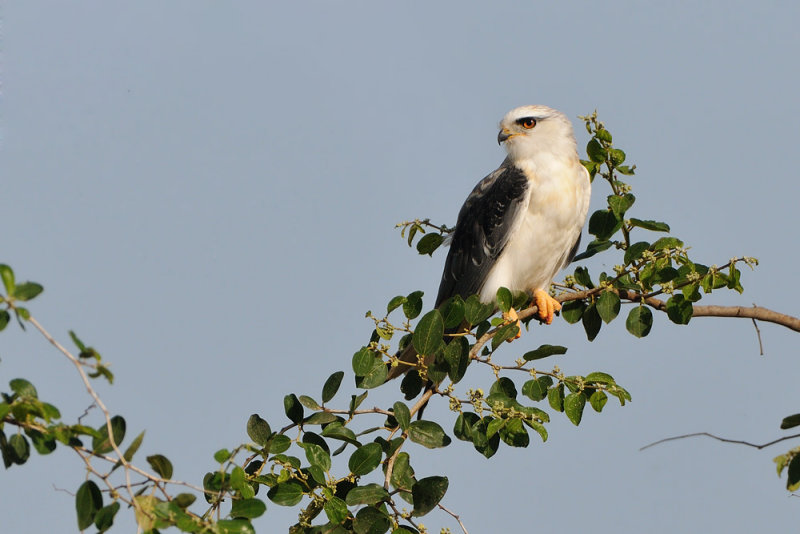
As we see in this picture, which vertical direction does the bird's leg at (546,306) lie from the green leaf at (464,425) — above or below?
above

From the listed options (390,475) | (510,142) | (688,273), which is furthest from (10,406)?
(510,142)

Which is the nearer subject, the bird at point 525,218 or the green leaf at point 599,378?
the green leaf at point 599,378

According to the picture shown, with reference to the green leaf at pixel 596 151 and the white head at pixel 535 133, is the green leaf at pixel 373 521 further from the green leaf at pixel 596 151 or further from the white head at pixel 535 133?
the white head at pixel 535 133

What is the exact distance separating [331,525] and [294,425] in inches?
17.8

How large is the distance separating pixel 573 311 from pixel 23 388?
8.79 feet

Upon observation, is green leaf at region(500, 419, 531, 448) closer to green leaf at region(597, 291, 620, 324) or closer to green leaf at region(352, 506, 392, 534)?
green leaf at region(352, 506, 392, 534)

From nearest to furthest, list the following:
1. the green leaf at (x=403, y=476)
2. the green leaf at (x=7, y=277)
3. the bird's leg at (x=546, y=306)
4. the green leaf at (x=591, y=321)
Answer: the green leaf at (x=7, y=277), the green leaf at (x=403, y=476), the green leaf at (x=591, y=321), the bird's leg at (x=546, y=306)

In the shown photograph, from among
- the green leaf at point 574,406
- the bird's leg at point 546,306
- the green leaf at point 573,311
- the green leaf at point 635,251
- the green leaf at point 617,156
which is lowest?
the green leaf at point 574,406

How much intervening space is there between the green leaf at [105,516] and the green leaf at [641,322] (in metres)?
2.50

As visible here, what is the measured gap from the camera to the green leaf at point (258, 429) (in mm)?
3025

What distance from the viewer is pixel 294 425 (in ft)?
10.2

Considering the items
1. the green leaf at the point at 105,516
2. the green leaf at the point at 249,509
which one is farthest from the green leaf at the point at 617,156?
Answer: the green leaf at the point at 105,516

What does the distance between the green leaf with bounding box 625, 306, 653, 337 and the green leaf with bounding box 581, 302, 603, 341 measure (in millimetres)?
188

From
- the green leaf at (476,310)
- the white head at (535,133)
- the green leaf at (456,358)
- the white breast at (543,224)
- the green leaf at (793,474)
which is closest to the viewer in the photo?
the green leaf at (793,474)
